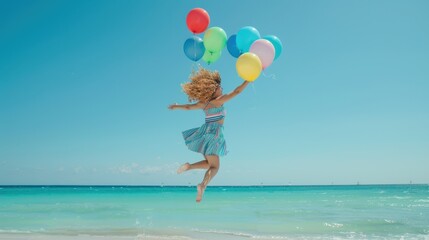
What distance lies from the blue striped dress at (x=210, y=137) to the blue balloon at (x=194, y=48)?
992 millimetres

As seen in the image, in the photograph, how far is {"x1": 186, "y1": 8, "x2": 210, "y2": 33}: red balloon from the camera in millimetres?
5855

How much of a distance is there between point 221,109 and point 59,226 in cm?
919

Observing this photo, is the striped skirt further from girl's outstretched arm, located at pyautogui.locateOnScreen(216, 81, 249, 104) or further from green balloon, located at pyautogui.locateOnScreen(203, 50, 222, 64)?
green balloon, located at pyautogui.locateOnScreen(203, 50, 222, 64)

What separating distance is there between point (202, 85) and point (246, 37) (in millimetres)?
950

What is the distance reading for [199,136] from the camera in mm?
5254

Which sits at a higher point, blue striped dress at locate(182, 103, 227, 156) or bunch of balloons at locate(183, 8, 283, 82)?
bunch of balloons at locate(183, 8, 283, 82)

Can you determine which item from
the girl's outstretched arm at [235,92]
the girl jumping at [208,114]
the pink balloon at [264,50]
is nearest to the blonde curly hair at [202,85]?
the girl jumping at [208,114]

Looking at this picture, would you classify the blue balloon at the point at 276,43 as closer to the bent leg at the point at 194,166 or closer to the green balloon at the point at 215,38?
the green balloon at the point at 215,38

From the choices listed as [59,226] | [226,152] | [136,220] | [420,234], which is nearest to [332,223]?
[420,234]

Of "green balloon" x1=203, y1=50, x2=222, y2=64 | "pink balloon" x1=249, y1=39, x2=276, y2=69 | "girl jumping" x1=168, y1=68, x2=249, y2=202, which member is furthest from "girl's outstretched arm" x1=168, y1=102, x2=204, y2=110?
"green balloon" x1=203, y1=50, x2=222, y2=64

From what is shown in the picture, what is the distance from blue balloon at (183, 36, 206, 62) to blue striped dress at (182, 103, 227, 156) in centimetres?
99

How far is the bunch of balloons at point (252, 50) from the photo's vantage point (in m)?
4.80

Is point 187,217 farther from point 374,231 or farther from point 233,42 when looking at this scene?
point 233,42

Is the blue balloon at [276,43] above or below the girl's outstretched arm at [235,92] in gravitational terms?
above
